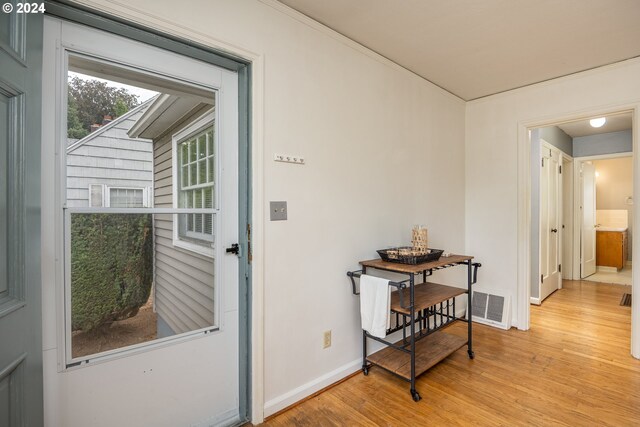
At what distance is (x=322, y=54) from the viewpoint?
214 centimetres

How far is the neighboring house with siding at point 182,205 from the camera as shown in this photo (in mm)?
1615

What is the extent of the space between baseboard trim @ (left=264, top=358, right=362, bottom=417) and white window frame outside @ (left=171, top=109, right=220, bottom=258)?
96 cm

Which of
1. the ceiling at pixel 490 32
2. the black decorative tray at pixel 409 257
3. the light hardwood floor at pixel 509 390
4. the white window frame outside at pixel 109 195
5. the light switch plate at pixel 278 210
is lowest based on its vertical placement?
the light hardwood floor at pixel 509 390

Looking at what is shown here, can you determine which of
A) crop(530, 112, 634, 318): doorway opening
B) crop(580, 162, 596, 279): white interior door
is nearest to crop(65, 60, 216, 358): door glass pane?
crop(530, 112, 634, 318): doorway opening

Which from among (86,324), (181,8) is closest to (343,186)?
(181,8)

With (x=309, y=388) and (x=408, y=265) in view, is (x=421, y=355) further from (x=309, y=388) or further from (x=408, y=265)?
(x=309, y=388)

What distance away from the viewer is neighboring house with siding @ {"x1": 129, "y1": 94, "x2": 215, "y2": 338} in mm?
1615

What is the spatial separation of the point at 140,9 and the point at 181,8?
0.19 m

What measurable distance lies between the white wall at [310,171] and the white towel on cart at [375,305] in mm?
164

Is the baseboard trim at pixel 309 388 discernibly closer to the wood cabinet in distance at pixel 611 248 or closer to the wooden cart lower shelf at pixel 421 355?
the wooden cart lower shelf at pixel 421 355

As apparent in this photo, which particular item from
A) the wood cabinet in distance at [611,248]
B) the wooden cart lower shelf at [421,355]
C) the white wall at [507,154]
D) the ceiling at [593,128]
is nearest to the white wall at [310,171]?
the wooden cart lower shelf at [421,355]

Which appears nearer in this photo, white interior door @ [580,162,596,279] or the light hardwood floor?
the light hardwood floor

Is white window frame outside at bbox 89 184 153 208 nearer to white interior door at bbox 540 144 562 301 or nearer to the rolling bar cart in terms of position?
the rolling bar cart

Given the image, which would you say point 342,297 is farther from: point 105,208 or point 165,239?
point 105,208
